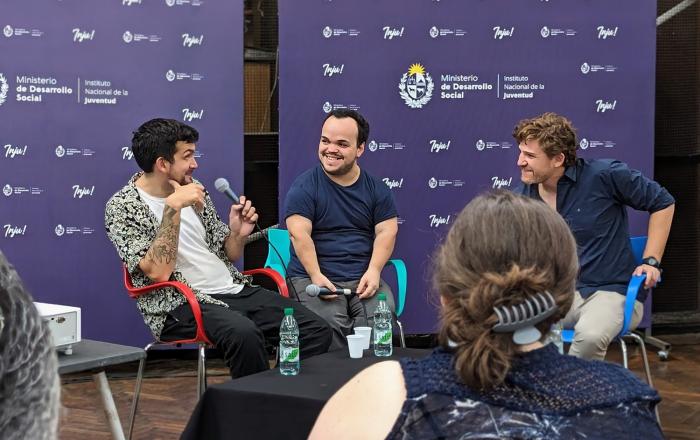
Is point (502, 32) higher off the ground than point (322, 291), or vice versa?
point (502, 32)

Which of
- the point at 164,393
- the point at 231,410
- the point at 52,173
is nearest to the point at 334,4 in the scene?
the point at 52,173

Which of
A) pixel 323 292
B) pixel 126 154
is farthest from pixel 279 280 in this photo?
pixel 126 154

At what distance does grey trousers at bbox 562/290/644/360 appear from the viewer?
10.9 ft

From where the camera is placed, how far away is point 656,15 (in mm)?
5199

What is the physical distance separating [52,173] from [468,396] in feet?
12.5

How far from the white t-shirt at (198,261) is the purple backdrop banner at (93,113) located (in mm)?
1142

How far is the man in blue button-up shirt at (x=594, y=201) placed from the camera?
3551 millimetres

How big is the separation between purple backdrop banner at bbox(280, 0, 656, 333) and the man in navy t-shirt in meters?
0.98

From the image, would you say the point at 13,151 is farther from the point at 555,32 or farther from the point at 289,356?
the point at 555,32

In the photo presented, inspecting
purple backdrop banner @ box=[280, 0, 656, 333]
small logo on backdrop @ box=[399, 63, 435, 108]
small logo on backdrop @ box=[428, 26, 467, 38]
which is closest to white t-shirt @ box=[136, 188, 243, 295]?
purple backdrop banner @ box=[280, 0, 656, 333]

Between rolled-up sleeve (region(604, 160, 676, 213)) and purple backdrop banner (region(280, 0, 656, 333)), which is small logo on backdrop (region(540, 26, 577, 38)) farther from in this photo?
rolled-up sleeve (region(604, 160, 676, 213))

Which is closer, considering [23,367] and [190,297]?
[23,367]

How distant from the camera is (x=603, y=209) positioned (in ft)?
11.8

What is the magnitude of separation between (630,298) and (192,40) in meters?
2.71
